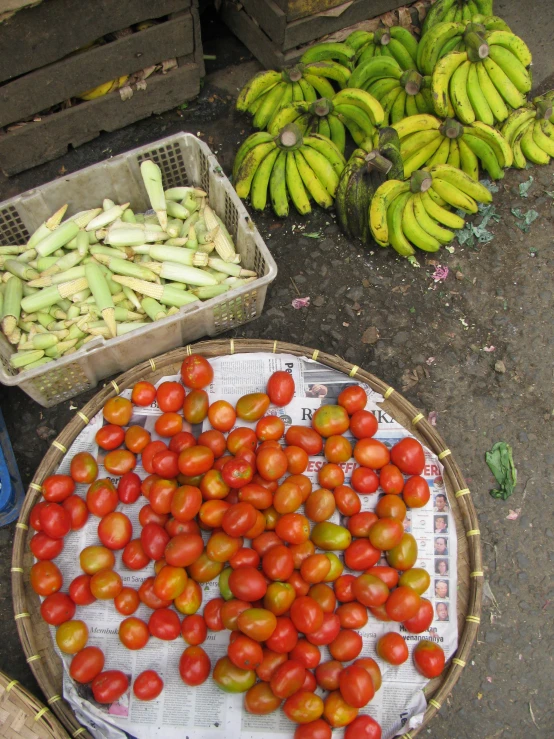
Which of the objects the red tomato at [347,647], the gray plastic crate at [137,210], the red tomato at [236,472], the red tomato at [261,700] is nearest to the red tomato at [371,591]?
the red tomato at [347,647]

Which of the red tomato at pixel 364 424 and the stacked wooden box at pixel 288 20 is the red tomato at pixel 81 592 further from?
the stacked wooden box at pixel 288 20

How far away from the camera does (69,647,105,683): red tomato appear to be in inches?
84.3

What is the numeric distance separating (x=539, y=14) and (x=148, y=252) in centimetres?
348

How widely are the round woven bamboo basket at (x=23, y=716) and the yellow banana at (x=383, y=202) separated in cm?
258

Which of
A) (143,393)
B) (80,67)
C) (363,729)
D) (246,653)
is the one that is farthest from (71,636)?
(80,67)

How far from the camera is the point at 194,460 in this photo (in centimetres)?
232

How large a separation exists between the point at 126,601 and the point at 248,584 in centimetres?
50

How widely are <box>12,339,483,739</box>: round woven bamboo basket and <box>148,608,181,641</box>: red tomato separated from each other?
0.41m

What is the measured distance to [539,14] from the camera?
4.29 metres

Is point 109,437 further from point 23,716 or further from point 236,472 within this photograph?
point 23,716

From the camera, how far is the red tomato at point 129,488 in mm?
2424

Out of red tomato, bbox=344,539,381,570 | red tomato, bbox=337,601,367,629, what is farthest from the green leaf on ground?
red tomato, bbox=337,601,367,629

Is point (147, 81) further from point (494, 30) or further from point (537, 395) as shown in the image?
point (537, 395)

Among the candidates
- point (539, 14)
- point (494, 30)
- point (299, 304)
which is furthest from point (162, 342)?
point (539, 14)
